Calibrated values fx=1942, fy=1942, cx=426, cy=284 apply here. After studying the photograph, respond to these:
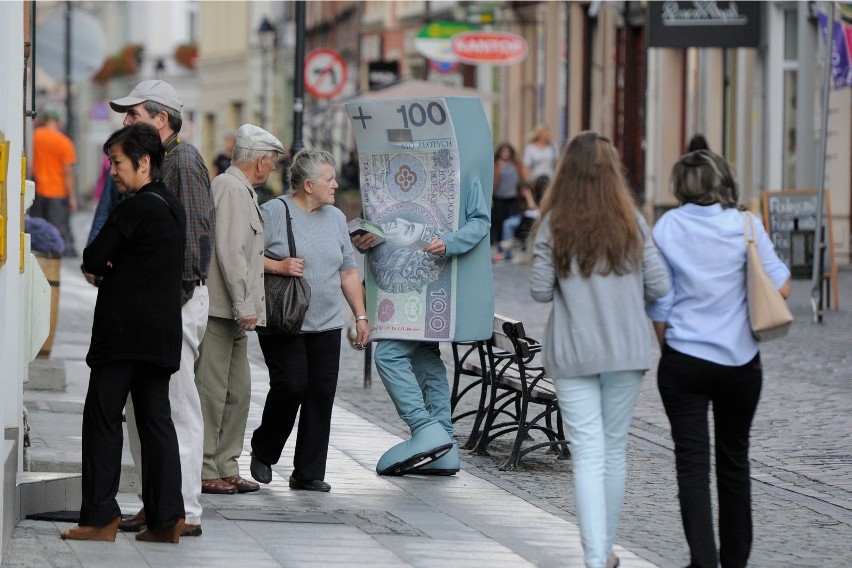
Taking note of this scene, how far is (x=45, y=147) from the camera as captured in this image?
→ 2467 cm

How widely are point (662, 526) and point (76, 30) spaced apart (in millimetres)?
14048

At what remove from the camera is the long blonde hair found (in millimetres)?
6828

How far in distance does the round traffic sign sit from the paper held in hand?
20265 millimetres

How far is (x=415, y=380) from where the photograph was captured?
9.60 m

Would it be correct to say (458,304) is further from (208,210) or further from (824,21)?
(824,21)

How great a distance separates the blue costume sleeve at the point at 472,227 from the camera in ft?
31.2

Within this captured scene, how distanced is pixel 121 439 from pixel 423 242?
2700 mm

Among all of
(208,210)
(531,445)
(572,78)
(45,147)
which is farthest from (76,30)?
(572,78)

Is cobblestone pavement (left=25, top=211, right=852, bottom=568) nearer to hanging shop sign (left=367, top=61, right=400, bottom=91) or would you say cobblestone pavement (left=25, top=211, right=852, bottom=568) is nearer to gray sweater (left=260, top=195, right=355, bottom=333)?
gray sweater (left=260, top=195, right=355, bottom=333)

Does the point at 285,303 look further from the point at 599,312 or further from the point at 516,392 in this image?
the point at 599,312

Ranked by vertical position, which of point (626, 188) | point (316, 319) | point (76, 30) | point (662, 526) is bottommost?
point (662, 526)

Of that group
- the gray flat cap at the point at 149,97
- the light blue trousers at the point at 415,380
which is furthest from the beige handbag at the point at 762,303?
the light blue trousers at the point at 415,380

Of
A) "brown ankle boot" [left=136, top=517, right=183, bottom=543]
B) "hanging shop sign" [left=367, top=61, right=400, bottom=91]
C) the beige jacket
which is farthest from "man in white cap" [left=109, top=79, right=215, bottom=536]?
"hanging shop sign" [left=367, top=61, right=400, bottom=91]

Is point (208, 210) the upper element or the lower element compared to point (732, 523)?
upper
